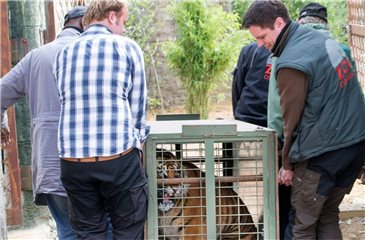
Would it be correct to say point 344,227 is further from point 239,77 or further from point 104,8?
point 104,8

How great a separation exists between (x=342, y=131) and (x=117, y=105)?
119 centimetres

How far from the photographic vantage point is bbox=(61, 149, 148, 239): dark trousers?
138 inches

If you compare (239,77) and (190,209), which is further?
(239,77)

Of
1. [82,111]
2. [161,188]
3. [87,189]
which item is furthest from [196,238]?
[82,111]

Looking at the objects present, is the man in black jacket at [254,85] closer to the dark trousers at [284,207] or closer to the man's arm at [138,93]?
the dark trousers at [284,207]

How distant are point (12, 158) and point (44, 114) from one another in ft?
6.42

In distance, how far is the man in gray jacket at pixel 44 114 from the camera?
13.2 ft

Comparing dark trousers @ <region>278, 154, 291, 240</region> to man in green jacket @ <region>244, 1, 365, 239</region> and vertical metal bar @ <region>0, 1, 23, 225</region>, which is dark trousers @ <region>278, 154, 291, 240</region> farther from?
vertical metal bar @ <region>0, 1, 23, 225</region>

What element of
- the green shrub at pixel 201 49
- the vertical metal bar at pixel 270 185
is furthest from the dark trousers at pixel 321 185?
the green shrub at pixel 201 49

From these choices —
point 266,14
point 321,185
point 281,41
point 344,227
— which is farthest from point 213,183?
point 344,227

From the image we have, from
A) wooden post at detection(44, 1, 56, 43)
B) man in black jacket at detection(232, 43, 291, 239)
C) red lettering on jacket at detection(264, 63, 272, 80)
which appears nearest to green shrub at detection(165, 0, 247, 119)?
wooden post at detection(44, 1, 56, 43)

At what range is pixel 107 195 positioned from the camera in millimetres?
3572

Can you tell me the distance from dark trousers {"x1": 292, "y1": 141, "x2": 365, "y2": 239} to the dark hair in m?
0.78

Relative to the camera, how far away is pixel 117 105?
138 inches
